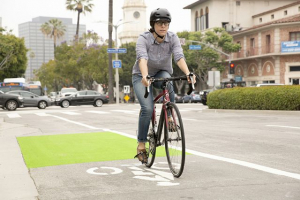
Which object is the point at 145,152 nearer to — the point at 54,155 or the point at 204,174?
the point at 204,174

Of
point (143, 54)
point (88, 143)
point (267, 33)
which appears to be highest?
point (267, 33)

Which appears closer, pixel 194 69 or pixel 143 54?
pixel 143 54

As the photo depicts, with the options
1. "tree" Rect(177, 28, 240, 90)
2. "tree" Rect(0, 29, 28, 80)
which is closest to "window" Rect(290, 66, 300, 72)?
"tree" Rect(177, 28, 240, 90)

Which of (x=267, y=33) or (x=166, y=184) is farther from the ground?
(x=267, y=33)

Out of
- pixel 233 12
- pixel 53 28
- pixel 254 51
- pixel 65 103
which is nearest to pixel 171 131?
pixel 65 103

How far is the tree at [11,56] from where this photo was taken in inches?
1937

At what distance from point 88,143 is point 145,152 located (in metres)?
3.35

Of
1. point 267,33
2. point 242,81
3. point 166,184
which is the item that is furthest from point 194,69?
point 166,184

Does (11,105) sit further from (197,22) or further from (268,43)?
(197,22)

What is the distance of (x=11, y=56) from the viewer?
5256 centimetres

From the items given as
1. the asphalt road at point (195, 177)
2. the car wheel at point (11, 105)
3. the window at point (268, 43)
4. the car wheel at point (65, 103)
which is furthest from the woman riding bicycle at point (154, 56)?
the window at point (268, 43)

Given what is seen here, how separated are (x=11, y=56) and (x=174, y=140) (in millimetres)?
50187

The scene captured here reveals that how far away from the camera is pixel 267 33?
160ft

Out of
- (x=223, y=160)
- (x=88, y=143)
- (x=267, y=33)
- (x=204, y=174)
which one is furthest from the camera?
(x=267, y=33)
